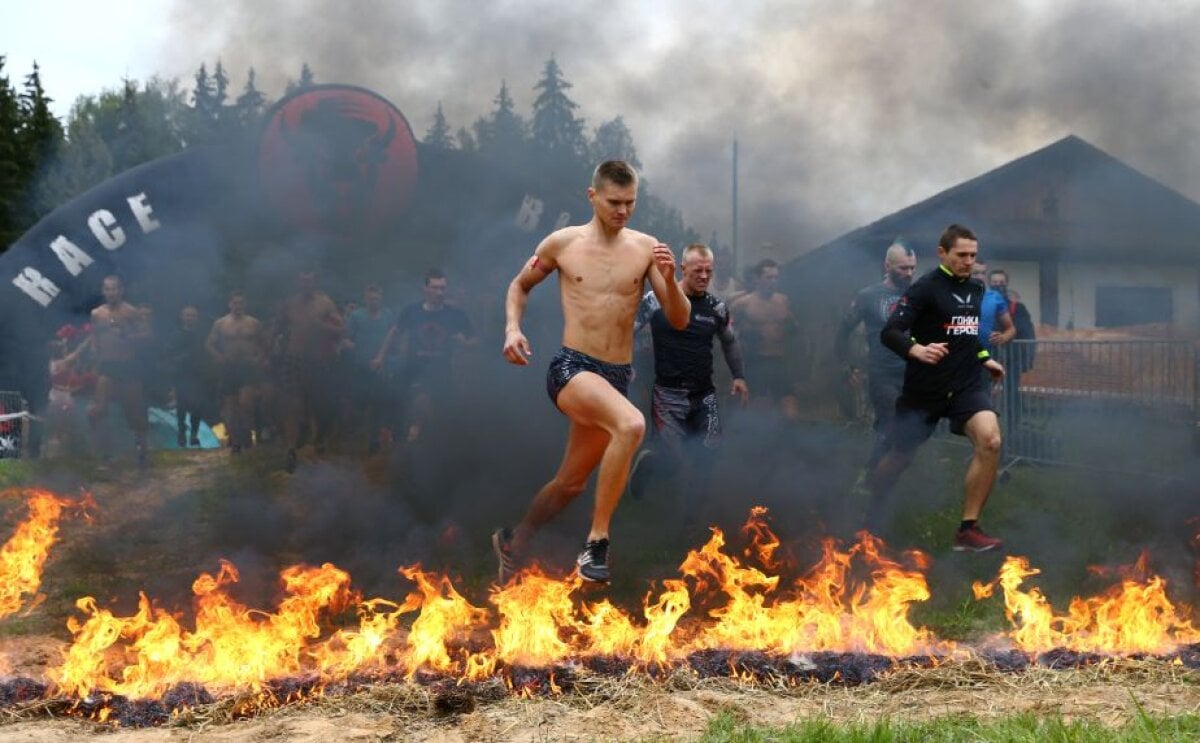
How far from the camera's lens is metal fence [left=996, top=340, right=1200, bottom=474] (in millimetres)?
9430

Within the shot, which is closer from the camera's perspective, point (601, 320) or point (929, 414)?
point (601, 320)

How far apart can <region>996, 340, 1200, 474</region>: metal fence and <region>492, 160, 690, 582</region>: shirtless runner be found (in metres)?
5.24

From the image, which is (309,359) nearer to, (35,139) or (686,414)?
(686,414)

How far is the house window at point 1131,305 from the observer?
18531mm

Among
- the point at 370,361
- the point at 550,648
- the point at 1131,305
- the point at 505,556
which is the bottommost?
the point at 550,648

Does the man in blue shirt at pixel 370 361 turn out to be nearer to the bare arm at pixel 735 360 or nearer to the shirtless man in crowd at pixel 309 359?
the shirtless man in crowd at pixel 309 359

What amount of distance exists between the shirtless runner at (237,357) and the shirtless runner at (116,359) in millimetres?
784

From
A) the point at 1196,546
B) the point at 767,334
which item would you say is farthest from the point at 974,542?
the point at 767,334

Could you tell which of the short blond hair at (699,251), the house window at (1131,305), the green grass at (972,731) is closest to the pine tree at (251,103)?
the short blond hair at (699,251)

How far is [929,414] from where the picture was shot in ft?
21.8

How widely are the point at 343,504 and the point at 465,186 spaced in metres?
5.97

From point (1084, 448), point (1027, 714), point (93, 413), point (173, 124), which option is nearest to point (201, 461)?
point (93, 413)

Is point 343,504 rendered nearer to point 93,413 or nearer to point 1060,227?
point 93,413

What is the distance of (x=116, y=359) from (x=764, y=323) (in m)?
6.52
